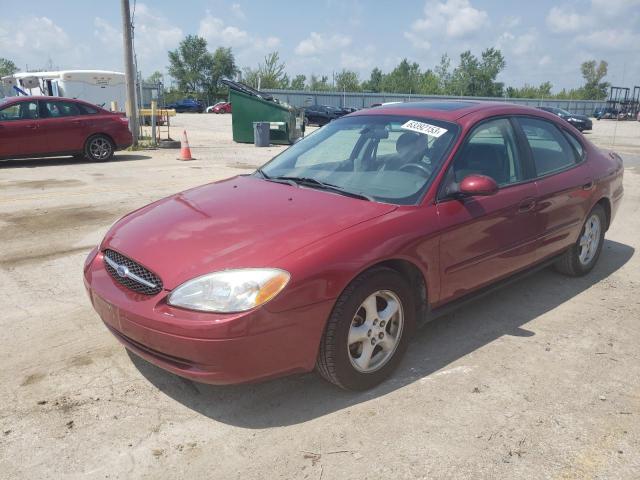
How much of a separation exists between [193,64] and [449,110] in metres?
88.2

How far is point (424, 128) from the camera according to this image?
12.0 feet

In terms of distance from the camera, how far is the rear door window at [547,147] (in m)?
4.11

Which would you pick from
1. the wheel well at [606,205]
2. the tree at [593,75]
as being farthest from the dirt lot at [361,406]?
the tree at [593,75]

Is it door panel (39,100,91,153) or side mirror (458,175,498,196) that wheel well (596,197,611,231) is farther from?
door panel (39,100,91,153)

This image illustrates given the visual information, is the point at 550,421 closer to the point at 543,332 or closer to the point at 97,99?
the point at 543,332

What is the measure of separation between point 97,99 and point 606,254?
2840 centimetres

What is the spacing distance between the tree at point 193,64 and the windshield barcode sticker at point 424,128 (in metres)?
86.0

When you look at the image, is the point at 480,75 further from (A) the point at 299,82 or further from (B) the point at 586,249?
(B) the point at 586,249

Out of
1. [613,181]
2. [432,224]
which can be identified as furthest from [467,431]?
[613,181]

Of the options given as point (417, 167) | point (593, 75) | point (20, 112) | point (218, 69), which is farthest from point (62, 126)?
point (593, 75)

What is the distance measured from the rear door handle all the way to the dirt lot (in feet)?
2.72

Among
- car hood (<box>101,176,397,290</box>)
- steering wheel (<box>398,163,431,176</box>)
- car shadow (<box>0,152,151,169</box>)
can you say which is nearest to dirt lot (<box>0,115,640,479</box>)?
car hood (<box>101,176,397,290</box>)

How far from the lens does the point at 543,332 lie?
3.76m

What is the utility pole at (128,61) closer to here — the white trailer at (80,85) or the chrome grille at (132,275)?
the white trailer at (80,85)
